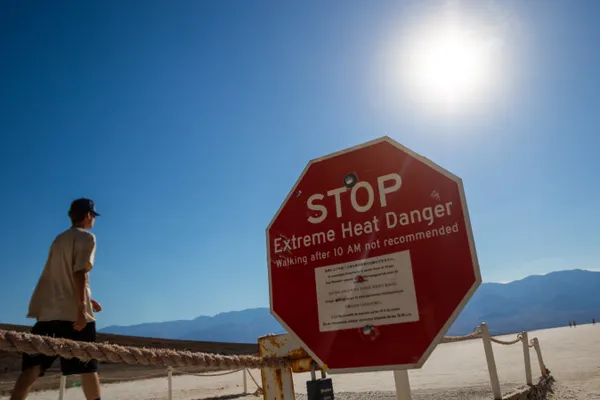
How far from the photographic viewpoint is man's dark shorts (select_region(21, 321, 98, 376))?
2.72m

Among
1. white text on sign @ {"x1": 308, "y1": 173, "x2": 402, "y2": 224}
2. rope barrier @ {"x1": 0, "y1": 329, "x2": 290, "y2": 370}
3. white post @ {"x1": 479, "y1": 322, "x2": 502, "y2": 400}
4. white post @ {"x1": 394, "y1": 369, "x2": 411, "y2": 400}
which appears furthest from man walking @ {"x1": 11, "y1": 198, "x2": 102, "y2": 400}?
white post @ {"x1": 479, "y1": 322, "x2": 502, "y2": 400}

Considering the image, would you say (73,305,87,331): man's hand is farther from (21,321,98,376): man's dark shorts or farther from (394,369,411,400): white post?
(394,369,411,400): white post

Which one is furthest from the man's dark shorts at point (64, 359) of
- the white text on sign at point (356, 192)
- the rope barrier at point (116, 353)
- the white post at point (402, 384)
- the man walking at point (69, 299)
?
the white post at point (402, 384)

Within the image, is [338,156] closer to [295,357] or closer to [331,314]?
[331,314]

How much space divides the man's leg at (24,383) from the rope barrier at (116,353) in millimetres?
1703

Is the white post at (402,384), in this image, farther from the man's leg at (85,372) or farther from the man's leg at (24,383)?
the man's leg at (24,383)

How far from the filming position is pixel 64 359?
109 inches

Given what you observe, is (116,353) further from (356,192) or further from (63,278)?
(63,278)

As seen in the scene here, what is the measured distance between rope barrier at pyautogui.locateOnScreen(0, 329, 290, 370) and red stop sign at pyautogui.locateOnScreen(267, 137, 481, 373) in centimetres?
23

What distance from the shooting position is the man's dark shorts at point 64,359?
2.72 metres

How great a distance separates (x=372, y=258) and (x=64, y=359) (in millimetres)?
2381

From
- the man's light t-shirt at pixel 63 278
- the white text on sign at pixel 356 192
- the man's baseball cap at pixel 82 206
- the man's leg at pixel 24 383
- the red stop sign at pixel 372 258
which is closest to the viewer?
the red stop sign at pixel 372 258

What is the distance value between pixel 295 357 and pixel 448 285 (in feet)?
2.18

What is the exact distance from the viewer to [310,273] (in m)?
1.72
